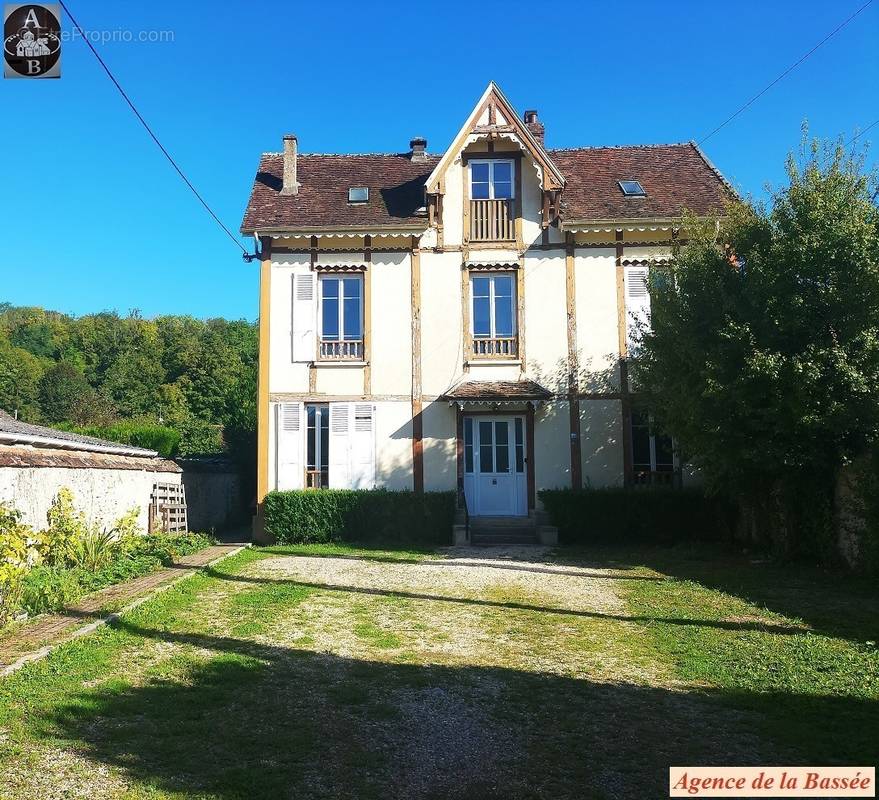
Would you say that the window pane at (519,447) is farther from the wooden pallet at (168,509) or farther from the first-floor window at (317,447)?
the wooden pallet at (168,509)

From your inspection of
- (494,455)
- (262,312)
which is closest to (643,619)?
Answer: (494,455)

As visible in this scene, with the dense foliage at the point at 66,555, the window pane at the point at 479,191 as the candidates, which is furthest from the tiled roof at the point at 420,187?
the dense foliage at the point at 66,555

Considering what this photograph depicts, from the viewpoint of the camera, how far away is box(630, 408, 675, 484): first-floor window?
16.8m

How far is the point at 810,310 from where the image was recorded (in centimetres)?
1106

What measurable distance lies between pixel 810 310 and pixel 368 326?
979cm

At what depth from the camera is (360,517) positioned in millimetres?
15859

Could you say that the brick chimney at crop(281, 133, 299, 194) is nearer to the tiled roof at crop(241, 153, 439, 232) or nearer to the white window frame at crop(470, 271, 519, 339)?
the tiled roof at crop(241, 153, 439, 232)

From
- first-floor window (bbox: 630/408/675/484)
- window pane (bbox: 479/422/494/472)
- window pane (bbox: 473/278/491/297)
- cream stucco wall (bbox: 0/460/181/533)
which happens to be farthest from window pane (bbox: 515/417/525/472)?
cream stucco wall (bbox: 0/460/181/533)

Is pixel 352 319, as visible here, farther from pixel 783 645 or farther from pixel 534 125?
pixel 783 645

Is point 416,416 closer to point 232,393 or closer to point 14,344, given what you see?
point 232,393

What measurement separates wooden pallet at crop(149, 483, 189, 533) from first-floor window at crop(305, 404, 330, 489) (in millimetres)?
3393

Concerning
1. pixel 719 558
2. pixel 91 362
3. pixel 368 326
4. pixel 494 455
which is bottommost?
pixel 719 558

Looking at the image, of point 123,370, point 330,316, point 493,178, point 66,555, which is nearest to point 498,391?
point 330,316

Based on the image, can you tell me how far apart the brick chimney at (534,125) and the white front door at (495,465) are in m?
8.34
